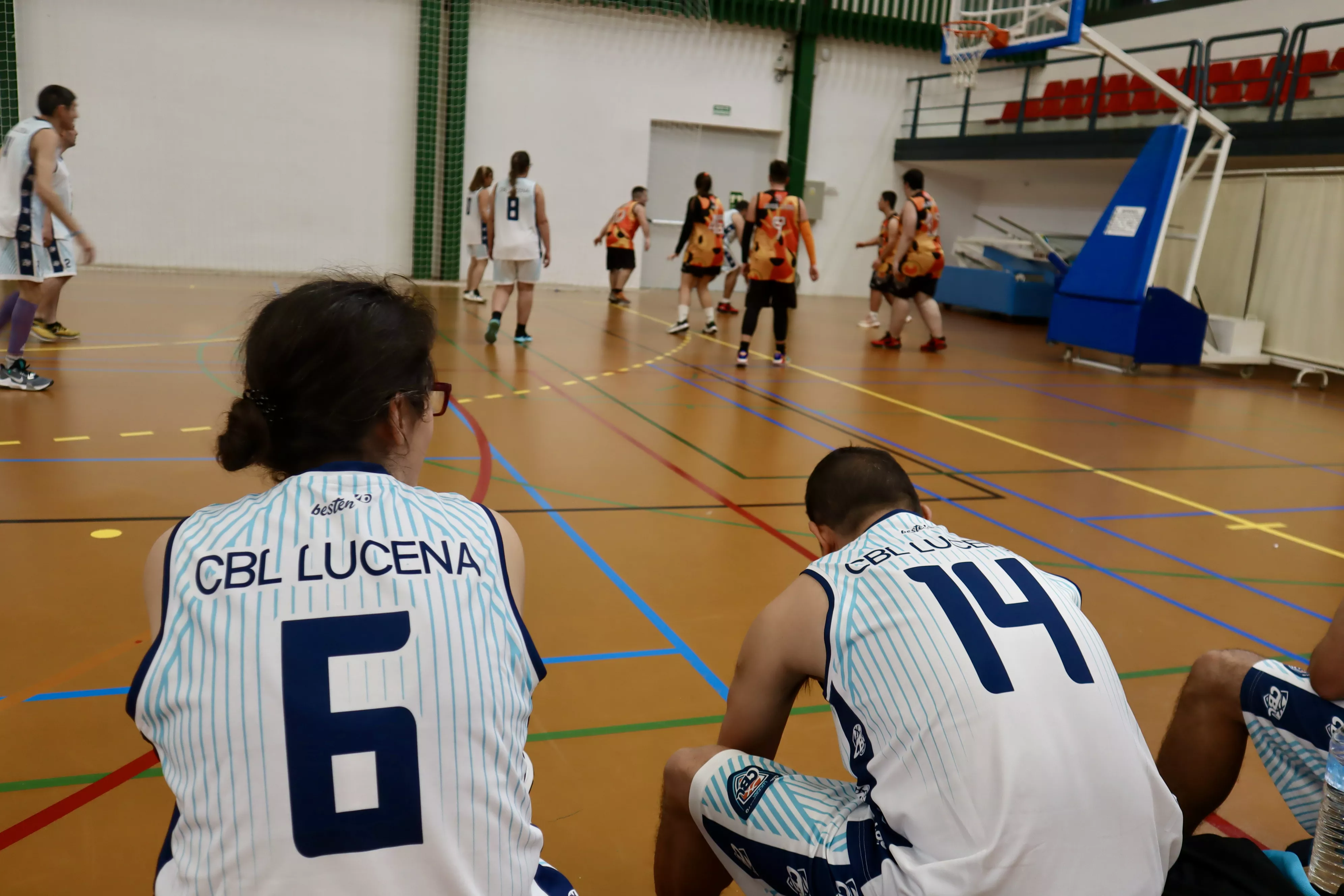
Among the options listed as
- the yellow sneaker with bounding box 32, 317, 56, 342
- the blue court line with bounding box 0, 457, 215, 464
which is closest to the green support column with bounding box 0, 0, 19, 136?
the yellow sneaker with bounding box 32, 317, 56, 342

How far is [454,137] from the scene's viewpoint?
45.4 feet


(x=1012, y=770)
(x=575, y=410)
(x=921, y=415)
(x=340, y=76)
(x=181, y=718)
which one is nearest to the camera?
(x=181, y=718)

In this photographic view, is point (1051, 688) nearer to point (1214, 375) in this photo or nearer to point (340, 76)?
point (1214, 375)

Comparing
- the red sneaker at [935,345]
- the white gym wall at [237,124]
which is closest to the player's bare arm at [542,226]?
the red sneaker at [935,345]

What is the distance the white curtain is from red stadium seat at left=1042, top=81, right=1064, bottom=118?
16.0 feet

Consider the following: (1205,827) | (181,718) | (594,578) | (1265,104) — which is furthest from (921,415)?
(1265,104)

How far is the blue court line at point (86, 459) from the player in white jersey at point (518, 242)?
13.5 ft

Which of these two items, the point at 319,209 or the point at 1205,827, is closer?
the point at 1205,827

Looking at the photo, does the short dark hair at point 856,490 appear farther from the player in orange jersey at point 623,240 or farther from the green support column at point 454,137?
the green support column at point 454,137

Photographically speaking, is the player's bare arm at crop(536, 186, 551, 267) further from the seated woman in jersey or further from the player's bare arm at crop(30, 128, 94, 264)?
the seated woman in jersey

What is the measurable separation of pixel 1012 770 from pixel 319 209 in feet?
45.9

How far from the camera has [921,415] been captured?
6805 mm

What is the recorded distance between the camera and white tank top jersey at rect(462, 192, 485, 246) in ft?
38.7

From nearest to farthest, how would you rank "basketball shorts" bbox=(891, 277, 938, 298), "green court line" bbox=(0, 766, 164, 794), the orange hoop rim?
"green court line" bbox=(0, 766, 164, 794)
the orange hoop rim
"basketball shorts" bbox=(891, 277, 938, 298)
